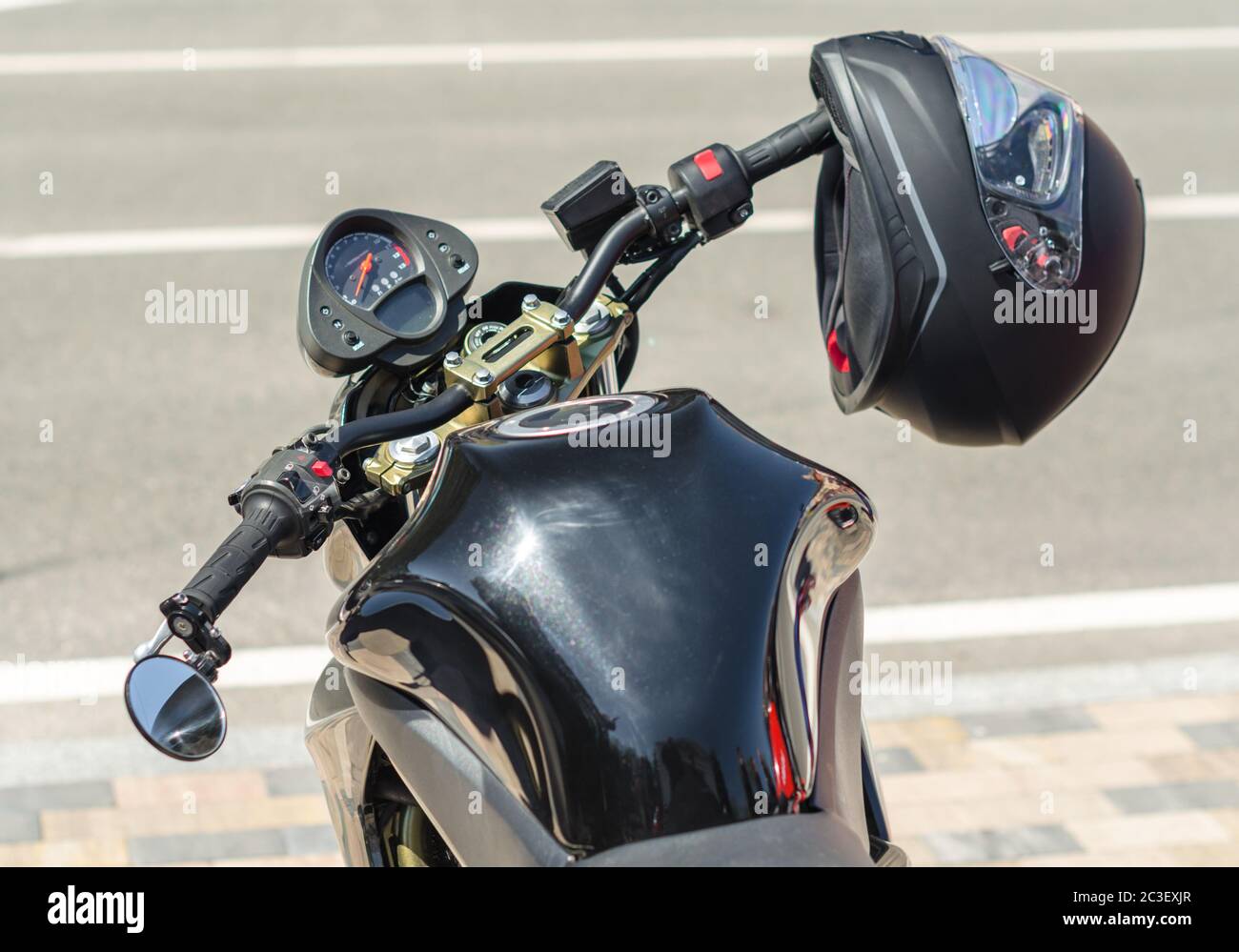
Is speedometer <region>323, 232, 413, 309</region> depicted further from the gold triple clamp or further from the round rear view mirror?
the round rear view mirror

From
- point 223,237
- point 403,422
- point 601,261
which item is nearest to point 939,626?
point 601,261

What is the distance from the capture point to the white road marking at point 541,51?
941 centimetres

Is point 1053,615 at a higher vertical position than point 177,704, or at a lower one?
lower

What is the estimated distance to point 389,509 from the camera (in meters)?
1.96

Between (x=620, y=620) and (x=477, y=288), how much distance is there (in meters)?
5.03

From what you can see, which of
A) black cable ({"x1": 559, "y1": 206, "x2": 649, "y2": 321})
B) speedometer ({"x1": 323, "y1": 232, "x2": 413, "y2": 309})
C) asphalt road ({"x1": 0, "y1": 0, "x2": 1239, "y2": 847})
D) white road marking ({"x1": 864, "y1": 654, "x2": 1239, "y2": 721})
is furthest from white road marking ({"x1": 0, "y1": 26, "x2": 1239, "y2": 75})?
black cable ({"x1": 559, "y1": 206, "x2": 649, "y2": 321})

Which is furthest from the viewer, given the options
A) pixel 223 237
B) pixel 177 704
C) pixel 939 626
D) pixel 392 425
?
pixel 223 237

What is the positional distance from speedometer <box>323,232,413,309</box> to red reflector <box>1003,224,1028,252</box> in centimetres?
79

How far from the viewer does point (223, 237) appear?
23.4 feet

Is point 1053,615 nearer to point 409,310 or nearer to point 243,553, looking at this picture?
point 409,310

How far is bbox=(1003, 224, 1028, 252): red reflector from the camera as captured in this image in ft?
6.09

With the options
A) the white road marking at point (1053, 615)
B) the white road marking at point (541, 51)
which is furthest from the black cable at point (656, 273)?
the white road marking at point (541, 51)
